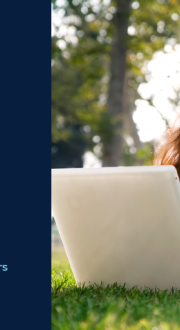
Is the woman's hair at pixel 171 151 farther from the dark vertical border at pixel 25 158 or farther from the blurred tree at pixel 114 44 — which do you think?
the blurred tree at pixel 114 44

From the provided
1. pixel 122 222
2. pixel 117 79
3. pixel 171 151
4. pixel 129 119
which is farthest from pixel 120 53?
pixel 122 222

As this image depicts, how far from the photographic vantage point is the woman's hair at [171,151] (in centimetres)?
322

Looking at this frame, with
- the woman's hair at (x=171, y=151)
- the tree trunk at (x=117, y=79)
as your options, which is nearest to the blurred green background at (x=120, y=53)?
the tree trunk at (x=117, y=79)

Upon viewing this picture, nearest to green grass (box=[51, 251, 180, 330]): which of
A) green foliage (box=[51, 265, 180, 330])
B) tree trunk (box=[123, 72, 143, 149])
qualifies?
green foliage (box=[51, 265, 180, 330])

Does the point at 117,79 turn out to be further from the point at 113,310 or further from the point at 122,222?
the point at 113,310

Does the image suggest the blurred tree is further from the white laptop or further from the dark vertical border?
the dark vertical border

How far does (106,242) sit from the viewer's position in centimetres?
259

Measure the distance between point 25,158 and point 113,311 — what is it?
2.54 ft

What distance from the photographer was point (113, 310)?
5.93 feet

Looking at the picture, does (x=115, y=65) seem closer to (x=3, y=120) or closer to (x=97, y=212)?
(x=97, y=212)

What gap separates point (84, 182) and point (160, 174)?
18.5 inches

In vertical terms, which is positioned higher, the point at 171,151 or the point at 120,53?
the point at 120,53

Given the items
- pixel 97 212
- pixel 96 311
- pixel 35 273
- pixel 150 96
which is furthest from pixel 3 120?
pixel 150 96

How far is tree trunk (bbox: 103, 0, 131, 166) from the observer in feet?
33.2
